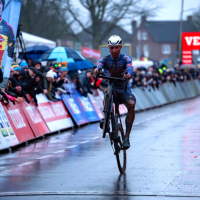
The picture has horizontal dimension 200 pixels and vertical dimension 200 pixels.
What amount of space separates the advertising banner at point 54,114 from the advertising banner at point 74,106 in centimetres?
30

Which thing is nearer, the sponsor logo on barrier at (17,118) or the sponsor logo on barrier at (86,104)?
the sponsor logo on barrier at (17,118)

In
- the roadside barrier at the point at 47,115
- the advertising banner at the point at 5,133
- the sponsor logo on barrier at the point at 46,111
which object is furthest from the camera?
the sponsor logo on barrier at the point at 46,111

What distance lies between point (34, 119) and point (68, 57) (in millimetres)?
5731

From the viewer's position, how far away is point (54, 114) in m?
16.6

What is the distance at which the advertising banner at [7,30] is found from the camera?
13.4 m

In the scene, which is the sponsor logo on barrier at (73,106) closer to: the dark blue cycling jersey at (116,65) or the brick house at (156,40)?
the dark blue cycling jersey at (116,65)

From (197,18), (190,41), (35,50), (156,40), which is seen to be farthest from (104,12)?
(156,40)

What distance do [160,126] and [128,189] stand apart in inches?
391

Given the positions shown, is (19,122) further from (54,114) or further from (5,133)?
(54,114)

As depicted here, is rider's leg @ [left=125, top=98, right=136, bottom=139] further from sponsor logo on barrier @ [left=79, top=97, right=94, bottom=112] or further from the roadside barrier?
sponsor logo on barrier @ [left=79, top=97, right=94, bottom=112]

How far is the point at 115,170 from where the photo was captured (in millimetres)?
8797

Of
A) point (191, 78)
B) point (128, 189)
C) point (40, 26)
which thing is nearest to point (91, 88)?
point (128, 189)

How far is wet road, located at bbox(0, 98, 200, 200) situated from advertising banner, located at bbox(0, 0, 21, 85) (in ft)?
7.12

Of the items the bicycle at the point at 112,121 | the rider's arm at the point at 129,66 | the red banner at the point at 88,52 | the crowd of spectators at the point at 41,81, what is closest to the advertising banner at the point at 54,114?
the crowd of spectators at the point at 41,81
